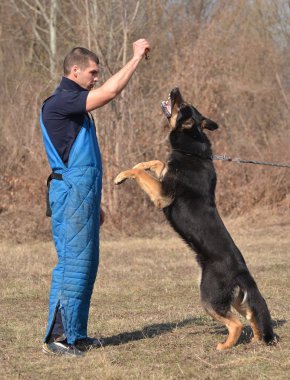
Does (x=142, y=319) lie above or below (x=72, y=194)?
below

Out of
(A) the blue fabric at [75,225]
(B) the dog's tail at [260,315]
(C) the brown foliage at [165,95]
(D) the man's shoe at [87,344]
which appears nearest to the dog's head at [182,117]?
(A) the blue fabric at [75,225]

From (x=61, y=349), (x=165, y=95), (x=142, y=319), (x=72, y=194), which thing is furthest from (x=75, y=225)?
(x=165, y=95)

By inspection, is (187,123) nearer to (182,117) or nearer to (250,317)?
(182,117)

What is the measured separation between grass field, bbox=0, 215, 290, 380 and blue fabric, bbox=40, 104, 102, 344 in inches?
15.9

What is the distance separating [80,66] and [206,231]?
1608mm

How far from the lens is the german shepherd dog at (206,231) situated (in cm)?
563

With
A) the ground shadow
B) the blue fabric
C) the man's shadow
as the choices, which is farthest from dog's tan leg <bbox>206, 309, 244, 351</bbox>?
the blue fabric

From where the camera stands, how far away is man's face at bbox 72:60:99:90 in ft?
17.8

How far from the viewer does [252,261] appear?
36.3 ft

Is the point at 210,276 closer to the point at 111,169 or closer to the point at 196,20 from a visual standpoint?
the point at 111,169

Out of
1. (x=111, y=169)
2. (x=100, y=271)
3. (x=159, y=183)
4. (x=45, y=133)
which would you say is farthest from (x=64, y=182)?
(x=111, y=169)

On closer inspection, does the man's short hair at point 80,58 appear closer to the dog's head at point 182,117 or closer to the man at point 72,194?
the man at point 72,194

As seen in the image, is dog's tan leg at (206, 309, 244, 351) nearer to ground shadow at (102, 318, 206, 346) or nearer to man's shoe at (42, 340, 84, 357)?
ground shadow at (102, 318, 206, 346)

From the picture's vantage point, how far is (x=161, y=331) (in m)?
6.37
